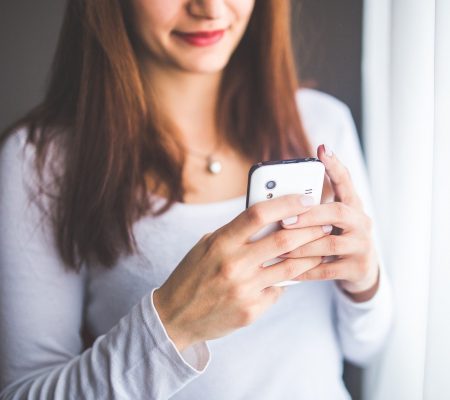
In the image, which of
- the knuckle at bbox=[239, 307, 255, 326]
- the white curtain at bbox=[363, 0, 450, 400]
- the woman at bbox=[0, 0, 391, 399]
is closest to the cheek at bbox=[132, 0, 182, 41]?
the woman at bbox=[0, 0, 391, 399]

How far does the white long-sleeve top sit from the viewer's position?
713 millimetres

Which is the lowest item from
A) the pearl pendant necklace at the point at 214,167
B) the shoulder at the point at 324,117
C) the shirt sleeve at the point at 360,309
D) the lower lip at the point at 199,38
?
the shirt sleeve at the point at 360,309

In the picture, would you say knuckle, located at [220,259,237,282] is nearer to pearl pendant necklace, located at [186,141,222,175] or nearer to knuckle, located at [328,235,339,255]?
knuckle, located at [328,235,339,255]

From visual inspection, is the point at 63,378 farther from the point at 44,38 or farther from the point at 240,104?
the point at 44,38

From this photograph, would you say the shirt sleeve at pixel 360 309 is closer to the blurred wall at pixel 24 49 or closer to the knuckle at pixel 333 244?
→ the knuckle at pixel 333 244

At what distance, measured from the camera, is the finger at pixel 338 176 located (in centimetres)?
60

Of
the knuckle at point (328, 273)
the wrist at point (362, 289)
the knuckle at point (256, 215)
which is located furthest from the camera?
the wrist at point (362, 289)

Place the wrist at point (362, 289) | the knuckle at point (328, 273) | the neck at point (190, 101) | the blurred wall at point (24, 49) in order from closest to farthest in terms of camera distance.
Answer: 1. the knuckle at point (328, 273)
2. the wrist at point (362, 289)
3. the neck at point (190, 101)
4. the blurred wall at point (24, 49)

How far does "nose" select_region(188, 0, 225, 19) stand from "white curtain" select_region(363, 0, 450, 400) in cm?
25

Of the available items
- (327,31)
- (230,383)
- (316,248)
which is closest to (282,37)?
(327,31)

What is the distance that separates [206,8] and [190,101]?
0.20 metres

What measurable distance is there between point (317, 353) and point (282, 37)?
550 millimetres

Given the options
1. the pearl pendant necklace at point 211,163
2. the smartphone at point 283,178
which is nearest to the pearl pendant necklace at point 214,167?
the pearl pendant necklace at point 211,163

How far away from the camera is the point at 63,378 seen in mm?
657
